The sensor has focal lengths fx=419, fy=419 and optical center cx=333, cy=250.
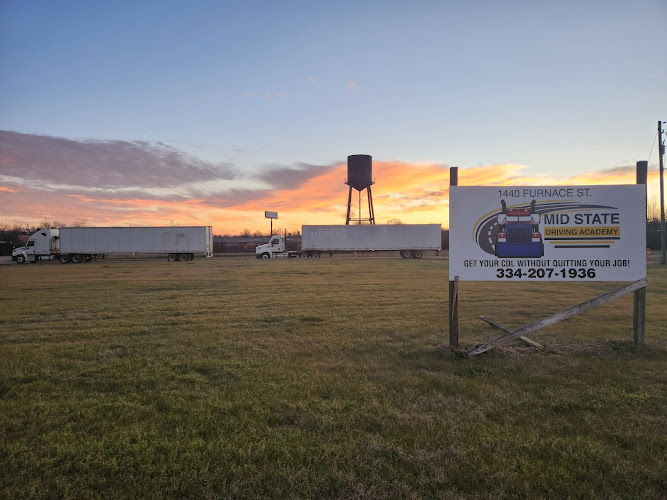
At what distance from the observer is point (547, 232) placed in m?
7.29

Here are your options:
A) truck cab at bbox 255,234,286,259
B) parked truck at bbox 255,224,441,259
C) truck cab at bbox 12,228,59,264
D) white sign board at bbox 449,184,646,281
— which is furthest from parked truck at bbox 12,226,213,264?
white sign board at bbox 449,184,646,281

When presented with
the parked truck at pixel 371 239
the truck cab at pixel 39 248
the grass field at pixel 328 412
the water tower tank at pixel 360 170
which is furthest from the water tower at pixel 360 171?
the grass field at pixel 328 412

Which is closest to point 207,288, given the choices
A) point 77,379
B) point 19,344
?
point 19,344

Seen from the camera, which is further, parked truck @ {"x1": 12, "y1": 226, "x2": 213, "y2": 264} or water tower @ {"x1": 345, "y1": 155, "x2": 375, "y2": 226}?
water tower @ {"x1": 345, "y1": 155, "x2": 375, "y2": 226}

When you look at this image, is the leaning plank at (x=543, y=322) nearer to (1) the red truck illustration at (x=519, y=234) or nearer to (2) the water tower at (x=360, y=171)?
(1) the red truck illustration at (x=519, y=234)

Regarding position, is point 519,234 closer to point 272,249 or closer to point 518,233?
point 518,233

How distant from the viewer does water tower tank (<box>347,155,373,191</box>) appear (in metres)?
58.6

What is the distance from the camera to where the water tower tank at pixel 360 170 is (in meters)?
58.6

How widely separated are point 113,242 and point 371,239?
27.8 meters

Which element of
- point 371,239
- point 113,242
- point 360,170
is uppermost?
point 360,170

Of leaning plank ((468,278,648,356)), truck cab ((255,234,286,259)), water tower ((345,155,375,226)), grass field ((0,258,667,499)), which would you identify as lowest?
grass field ((0,258,667,499))

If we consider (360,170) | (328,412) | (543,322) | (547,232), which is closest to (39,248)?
(360,170)

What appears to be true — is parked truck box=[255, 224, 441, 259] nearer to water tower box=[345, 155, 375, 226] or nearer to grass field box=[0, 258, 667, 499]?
water tower box=[345, 155, 375, 226]

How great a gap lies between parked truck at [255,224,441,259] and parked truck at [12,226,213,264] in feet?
24.9
